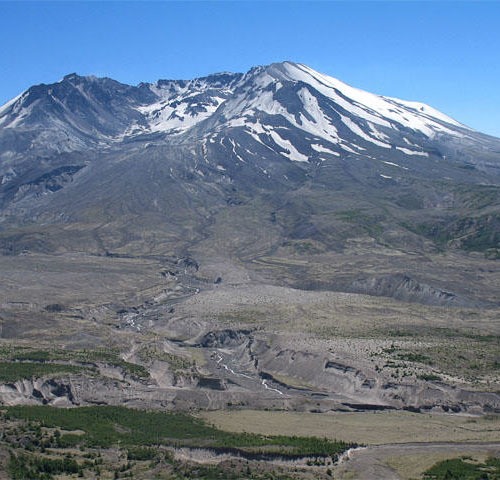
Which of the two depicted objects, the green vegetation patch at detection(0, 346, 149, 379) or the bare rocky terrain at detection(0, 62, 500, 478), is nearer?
the bare rocky terrain at detection(0, 62, 500, 478)

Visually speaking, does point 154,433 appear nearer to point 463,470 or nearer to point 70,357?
point 463,470

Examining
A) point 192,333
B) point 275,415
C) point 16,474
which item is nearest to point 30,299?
point 192,333

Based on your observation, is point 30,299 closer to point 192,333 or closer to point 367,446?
point 192,333

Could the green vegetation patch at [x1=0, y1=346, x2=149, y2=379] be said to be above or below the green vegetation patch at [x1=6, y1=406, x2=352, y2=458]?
above

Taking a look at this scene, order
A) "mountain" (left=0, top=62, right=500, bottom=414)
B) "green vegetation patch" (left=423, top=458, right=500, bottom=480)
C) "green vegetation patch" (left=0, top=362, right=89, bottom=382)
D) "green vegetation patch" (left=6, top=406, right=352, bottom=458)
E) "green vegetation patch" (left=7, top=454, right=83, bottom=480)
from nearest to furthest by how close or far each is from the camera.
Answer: "green vegetation patch" (left=7, top=454, right=83, bottom=480) < "green vegetation patch" (left=423, top=458, right=500, bottom=480) < "green vegetation patch" (left=6, top=406, right=352, bottom=458) < "green vegetation patch" (left=0, top=362, right=89, bottom=382) < "mountain" (left=0, top=62, right=500, bottom=414)

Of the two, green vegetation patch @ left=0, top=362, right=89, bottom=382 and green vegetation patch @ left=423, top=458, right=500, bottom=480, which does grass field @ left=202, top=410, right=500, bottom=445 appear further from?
green vegetation patch @ left=0, top=362, right=89, bottom=382

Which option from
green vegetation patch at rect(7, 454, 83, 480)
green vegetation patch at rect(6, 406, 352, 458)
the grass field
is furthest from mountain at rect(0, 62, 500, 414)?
green vegetation patch at rect(7, 454, 83, 480)
